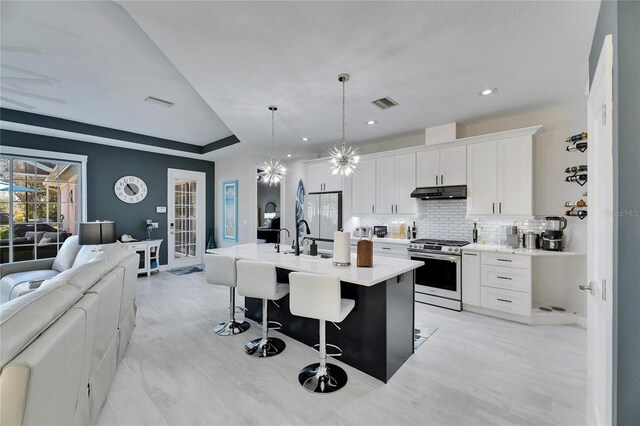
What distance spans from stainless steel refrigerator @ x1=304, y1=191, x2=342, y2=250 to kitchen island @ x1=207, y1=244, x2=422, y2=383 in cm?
294

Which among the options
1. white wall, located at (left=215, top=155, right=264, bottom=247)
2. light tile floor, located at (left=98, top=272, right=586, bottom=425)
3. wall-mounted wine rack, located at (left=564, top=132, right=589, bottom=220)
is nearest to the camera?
light tile floor, located at (left=98, top=272, right=586, bottom=425)

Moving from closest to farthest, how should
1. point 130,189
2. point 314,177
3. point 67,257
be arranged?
1. point 67,257
2. point 130,189
3. point 314,177

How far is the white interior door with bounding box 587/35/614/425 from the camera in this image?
1282 mm

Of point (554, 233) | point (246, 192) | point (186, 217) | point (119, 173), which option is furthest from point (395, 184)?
point (119, 173)

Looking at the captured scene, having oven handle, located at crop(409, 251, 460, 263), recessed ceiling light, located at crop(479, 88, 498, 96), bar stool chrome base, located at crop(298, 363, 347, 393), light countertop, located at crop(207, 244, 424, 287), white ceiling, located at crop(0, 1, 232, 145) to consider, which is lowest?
bar stool chrome base, located at crop(298, 363, 347, 393)

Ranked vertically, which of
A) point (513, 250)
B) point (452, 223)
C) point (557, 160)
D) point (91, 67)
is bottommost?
point (513, 250)

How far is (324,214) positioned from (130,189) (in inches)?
166

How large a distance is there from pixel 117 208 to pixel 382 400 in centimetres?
615

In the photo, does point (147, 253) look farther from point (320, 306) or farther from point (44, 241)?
point (320, 306)

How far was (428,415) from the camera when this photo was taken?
6.24ft

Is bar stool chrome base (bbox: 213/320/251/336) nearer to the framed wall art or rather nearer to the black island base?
the black island base

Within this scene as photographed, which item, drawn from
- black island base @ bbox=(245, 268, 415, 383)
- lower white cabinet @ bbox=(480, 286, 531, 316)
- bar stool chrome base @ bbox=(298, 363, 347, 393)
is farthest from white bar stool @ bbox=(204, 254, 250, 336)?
lower white cabinet @ bbox=(480, 286, 531, 316)

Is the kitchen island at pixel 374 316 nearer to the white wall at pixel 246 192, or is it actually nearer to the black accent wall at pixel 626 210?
the black accent wall at pixel 626 210

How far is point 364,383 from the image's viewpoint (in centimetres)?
226
